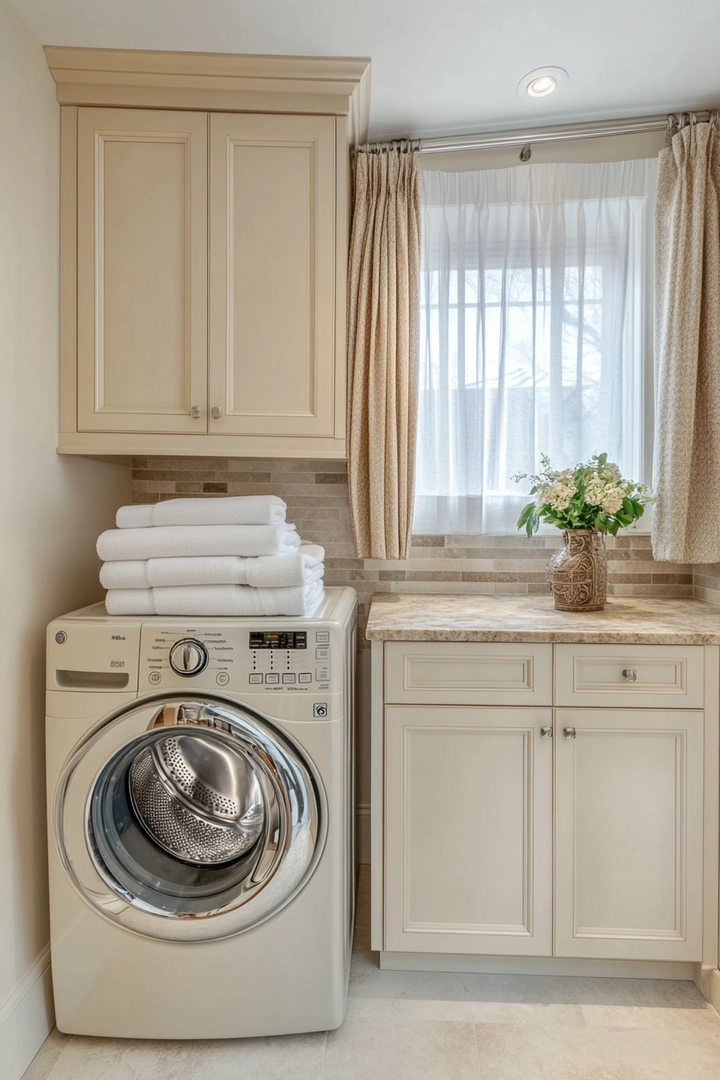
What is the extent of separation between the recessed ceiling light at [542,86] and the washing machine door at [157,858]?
187cm

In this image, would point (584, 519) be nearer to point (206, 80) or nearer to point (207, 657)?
point (207, 657)

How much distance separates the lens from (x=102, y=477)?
6.91ft

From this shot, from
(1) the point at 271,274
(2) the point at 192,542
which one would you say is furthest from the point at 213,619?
(1) the point at 271,274

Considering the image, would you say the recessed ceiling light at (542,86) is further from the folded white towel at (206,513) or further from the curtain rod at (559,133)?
the folded white towel at (206,513)

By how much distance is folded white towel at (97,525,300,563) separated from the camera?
160cm

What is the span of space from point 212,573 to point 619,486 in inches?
46.3

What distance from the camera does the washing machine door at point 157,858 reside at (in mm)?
1532

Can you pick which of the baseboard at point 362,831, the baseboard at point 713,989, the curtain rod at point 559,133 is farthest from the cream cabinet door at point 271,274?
the baseboard at point 713,989

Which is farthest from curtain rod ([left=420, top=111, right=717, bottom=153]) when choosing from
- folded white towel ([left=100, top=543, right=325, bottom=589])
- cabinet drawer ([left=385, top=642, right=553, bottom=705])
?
cabinet drawer ([left=385, top=642, right=553, bottom=705])

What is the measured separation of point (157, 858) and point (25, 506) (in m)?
0.91

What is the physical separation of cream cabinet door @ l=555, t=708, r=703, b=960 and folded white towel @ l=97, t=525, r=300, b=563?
873mm

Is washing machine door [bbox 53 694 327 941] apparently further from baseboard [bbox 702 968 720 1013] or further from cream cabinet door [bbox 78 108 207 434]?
baseboard [bbox 702 968 720 1013]

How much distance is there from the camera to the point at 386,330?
2.13m

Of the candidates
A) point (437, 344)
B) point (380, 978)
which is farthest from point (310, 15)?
point (380, 978)
